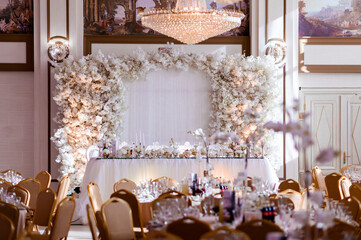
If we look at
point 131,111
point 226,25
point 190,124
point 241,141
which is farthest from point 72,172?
point 226,25

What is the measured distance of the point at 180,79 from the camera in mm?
11773

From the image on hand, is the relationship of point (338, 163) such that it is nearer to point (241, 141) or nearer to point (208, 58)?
point (241, 141)

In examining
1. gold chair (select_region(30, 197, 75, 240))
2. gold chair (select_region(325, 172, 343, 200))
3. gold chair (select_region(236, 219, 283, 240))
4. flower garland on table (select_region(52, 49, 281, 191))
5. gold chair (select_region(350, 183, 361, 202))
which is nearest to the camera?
gold chair (select_region(236, 219, 283, 240))

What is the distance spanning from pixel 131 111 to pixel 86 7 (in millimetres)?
2782

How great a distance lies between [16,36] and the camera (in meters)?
11.8

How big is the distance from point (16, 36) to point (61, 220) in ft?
24.1

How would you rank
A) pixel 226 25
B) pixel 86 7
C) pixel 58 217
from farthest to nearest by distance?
pixel 86 7 < pixel 226 25 < pixel 58 217

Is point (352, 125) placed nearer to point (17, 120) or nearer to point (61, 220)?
point (17, 120)

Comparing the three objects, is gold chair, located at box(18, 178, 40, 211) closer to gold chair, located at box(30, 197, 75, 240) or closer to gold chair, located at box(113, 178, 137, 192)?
gold chair, located at box(113, 178, 137, 192)

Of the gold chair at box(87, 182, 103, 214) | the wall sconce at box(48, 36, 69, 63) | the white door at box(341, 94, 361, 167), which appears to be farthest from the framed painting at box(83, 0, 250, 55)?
the gold chair at box(87, 182, 103, 214)

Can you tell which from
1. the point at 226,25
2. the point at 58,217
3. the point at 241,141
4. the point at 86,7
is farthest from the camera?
the point at 86,7

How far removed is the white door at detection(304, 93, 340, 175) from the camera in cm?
1209

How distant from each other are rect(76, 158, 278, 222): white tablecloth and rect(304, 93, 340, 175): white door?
3395 millimetres

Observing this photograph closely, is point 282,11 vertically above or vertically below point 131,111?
above
